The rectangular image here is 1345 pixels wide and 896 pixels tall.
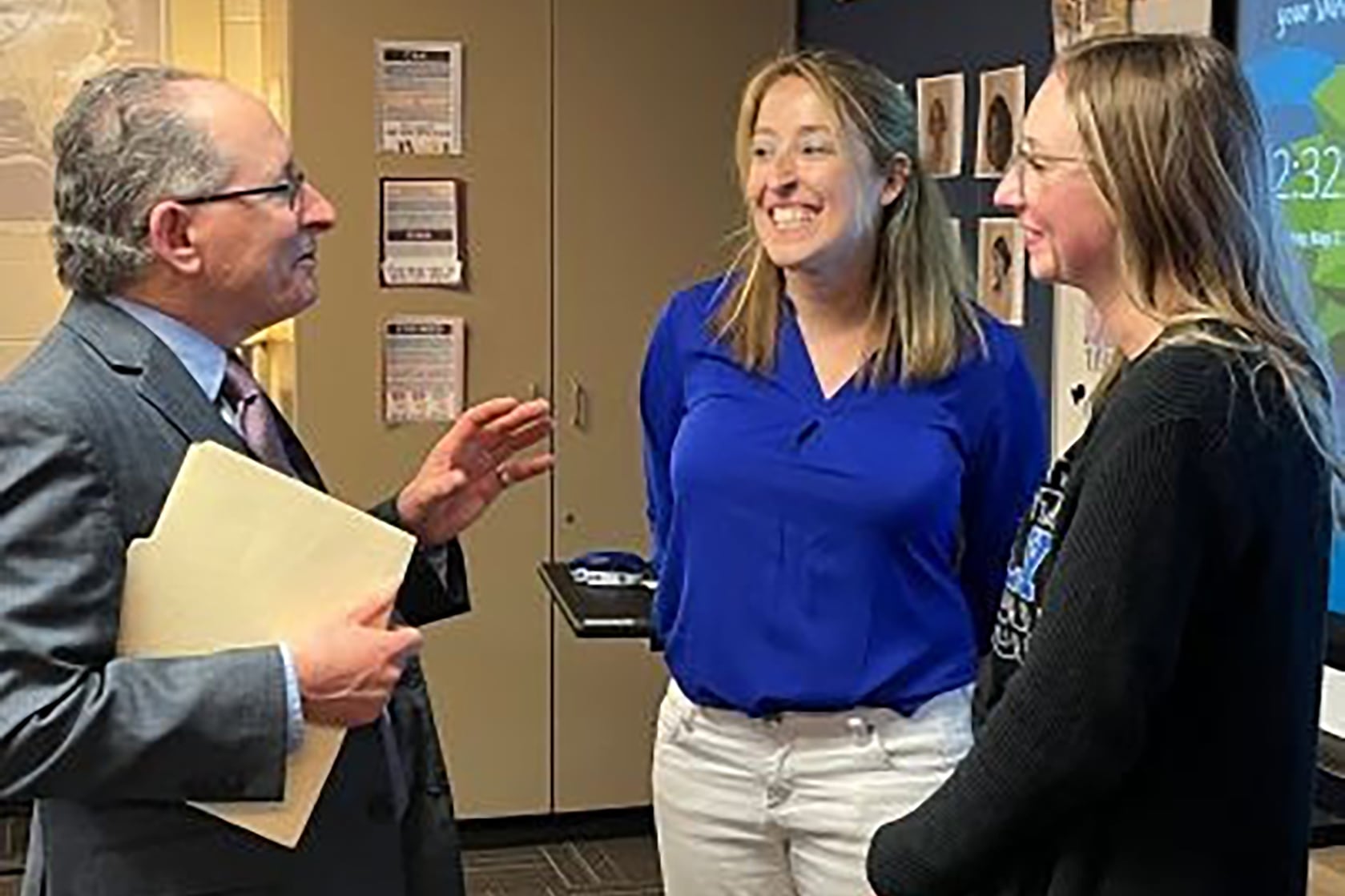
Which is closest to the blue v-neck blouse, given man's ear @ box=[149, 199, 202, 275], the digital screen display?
the digital screen display

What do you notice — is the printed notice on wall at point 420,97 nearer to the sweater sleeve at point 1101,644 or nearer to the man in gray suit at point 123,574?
the man in gray suit at point 123,574

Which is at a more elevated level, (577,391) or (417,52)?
(417,52)

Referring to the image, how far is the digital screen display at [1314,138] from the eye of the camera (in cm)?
218

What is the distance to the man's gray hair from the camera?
1.63 meters

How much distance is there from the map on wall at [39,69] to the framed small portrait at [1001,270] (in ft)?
7.92

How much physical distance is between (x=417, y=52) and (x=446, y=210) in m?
0.36

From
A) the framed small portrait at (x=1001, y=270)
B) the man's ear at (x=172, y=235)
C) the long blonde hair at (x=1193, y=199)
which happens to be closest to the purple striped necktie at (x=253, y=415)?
the man's ear at (x=172, y=235)

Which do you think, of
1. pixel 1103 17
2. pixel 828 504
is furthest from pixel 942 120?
pixel 828 504

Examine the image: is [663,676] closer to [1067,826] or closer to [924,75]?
[924,75]

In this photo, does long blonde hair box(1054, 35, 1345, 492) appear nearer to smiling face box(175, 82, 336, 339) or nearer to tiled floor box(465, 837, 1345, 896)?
smiling face box(175, 82, 336, 339)

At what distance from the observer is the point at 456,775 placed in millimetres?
4324

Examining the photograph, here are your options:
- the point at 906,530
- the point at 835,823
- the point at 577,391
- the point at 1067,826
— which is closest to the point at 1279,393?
the point at 1067,826

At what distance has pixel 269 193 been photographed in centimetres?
168

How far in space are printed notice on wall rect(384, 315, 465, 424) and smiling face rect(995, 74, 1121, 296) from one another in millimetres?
2767
